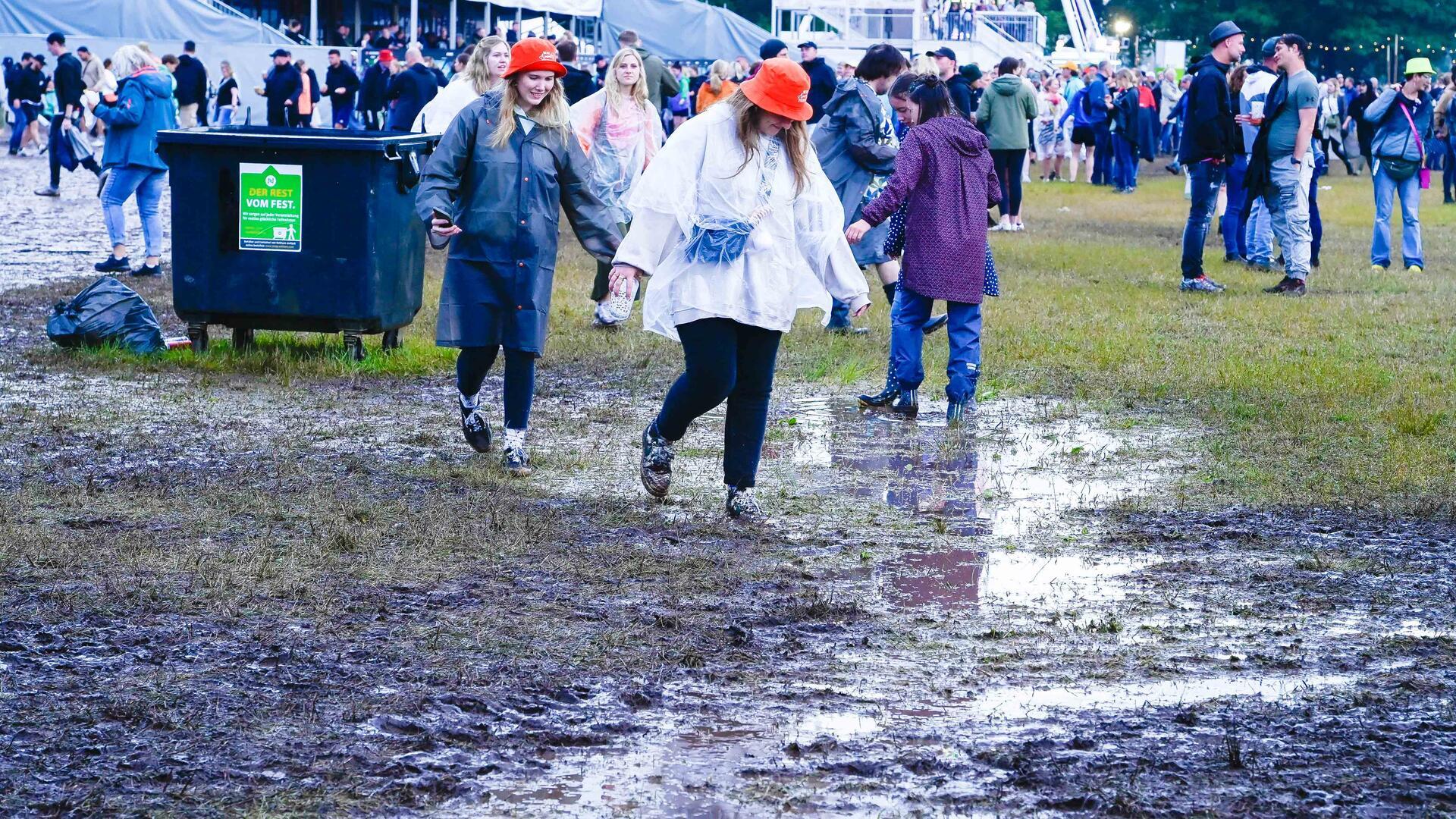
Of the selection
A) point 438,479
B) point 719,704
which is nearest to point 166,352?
point 438,479

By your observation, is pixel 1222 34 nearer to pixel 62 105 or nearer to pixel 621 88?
pixel 621 88

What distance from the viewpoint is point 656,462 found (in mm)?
6859

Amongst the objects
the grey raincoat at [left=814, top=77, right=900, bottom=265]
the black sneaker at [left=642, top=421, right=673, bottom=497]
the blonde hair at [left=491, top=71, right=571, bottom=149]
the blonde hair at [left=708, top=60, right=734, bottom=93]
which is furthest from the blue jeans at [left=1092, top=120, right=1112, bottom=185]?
the black sneaker at [left=642, top=421, right=673, bottom=497]

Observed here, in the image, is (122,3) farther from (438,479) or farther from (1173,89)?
(438,479)

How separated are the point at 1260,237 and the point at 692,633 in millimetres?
12021

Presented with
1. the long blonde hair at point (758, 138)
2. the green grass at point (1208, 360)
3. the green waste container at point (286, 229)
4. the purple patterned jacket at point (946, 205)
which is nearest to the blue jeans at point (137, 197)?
the green grass at point (1208, 360)

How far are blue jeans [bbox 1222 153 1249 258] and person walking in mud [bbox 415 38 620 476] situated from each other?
32.6 feet

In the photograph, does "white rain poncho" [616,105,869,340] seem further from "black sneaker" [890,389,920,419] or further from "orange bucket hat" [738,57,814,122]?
"black sneaker" [890,389,920,419]

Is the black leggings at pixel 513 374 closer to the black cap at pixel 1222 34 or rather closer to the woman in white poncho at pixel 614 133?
the woman in white poncho at pixel 614 133

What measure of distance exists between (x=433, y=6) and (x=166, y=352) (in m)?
42.8

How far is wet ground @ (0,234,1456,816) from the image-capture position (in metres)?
3.99

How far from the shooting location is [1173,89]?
34.5m

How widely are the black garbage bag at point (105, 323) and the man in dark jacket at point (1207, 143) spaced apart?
774 centimetres

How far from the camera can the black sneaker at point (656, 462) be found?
6.86 meters
